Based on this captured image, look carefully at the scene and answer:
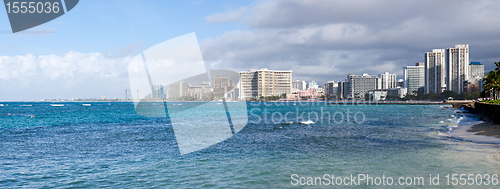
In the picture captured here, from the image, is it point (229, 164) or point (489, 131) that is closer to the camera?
point (229, 164)

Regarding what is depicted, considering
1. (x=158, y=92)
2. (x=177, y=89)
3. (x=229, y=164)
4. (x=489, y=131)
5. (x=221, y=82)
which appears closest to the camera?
(x=158, y=92)

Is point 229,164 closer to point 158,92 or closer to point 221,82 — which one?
point 221,82

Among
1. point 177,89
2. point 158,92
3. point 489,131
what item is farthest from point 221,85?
point 489,131

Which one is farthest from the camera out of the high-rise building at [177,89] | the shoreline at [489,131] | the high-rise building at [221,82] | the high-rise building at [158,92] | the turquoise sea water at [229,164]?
the shoreline at [489,131]

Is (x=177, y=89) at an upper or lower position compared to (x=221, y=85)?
lower

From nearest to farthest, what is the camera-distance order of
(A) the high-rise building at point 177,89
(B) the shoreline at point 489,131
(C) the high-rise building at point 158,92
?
(C) the high-rise building at point 158,92
(A) the high-rise building at point 177,89
(B) the shoreline at point 489,131

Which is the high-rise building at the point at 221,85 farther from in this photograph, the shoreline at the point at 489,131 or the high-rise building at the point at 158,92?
the shoreline at the point at 489,131

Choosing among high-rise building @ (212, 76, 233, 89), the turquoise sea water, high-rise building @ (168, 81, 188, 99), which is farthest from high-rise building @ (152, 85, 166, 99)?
the turquoise sea water

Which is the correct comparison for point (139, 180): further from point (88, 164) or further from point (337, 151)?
point (337, 151)

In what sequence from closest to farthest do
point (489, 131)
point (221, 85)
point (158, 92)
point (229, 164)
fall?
1. point (158, 92)
2. point (221, 85)
3. point (229, 164)
4. point (489, 131)

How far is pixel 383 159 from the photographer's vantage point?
16266mm

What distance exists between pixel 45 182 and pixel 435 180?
14377 mm

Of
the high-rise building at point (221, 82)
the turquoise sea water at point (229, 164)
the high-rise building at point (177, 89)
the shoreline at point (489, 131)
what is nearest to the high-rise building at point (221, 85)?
the high-rise building at point (221, 82)

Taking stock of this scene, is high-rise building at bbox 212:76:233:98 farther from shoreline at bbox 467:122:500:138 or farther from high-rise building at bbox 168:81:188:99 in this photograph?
shoreline at bbox 467:122:500:138
